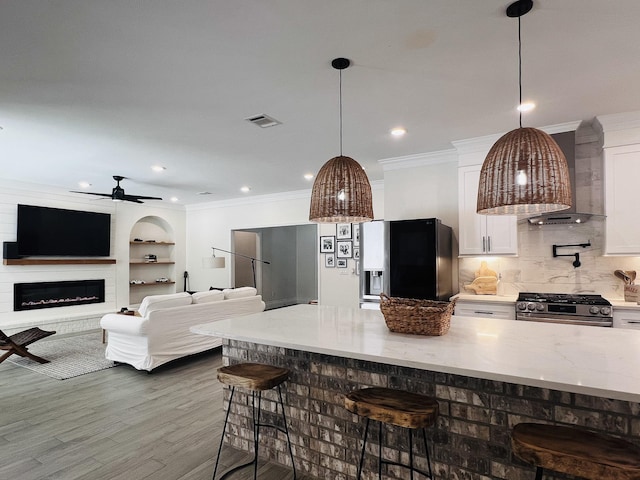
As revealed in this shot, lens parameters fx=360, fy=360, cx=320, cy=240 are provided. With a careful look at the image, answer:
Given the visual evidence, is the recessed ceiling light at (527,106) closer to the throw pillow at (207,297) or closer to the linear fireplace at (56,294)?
the throw pillow at (207,297)

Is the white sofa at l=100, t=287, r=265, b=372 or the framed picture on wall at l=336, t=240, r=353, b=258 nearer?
the white sofa at l=100, t=287, r=265, b=372

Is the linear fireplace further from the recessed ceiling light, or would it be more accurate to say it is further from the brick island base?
the recessed ceiling light

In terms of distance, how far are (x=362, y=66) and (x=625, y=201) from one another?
2843 millimetres

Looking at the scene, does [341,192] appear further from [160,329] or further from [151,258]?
[151,258]

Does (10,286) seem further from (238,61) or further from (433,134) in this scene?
(433,134)

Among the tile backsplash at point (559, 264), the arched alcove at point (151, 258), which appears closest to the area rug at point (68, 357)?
the arched alcove at point (151, 258)

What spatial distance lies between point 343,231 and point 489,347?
4.95m

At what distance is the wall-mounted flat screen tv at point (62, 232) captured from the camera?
6.34m

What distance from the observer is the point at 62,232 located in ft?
22.3

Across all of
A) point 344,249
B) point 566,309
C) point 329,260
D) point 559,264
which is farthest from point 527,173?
point 329,260

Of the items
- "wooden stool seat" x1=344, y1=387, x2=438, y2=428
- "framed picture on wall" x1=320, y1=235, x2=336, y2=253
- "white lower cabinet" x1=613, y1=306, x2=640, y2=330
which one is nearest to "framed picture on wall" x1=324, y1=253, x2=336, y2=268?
"framed picture on wall" x1=320, y1=235, x2=336, y2=253

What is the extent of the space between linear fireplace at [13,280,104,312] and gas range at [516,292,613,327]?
747 cm

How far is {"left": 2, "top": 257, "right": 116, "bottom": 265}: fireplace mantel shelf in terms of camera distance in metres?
6.17

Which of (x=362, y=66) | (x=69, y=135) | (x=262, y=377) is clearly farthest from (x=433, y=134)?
(x=69, y=135)
